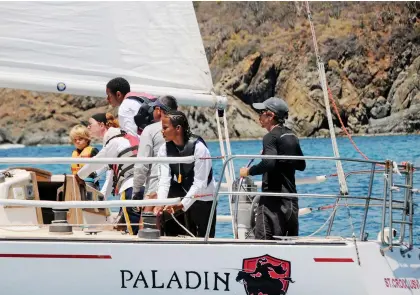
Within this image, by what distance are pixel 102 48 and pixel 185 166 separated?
2025 mm

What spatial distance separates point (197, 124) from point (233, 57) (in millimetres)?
16917

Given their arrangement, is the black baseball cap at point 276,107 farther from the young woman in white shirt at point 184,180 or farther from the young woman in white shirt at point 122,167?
the young woman in white shirt at point 122,167

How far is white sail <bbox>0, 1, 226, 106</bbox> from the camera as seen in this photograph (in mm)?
8383

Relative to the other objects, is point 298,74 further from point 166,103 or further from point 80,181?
point 166,103

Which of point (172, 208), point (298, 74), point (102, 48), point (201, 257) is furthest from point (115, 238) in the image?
point (298, 74)

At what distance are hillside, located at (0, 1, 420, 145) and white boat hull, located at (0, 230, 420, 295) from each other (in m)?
57.8

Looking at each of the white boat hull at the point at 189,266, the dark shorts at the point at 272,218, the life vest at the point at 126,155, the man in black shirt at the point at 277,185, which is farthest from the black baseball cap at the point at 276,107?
the life vest at the point at 126,155

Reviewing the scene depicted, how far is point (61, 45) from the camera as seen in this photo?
8.59 m

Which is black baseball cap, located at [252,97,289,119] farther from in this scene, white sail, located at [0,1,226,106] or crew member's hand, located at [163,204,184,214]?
white sail, located at [0,1,226,106]

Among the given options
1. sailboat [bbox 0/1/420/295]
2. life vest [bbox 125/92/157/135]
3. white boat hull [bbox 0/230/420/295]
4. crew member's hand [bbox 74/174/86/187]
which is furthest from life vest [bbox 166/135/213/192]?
crew member's hand [bbox 74/174/86/187]

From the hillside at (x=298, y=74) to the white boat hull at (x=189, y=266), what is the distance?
57801 mm

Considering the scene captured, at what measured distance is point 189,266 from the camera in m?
6.62

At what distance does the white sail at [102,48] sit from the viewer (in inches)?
330

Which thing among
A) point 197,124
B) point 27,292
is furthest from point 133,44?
point 197,124
